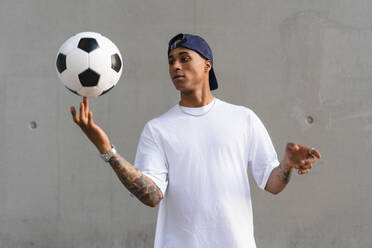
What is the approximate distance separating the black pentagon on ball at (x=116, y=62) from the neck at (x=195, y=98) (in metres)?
0.34

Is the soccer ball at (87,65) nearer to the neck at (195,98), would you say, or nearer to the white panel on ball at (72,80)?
the white panel on ball at (72,80)

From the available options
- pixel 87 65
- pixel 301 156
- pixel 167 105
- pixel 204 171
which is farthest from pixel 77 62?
pixel 167 105

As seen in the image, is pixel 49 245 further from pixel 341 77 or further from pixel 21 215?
pixel 341 77

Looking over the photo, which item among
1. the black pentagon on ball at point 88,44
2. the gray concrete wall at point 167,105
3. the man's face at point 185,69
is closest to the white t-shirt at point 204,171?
the man's face at point 185,69

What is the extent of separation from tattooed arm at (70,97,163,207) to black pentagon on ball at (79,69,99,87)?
0.22 metres

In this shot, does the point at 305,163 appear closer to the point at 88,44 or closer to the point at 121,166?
the point at 121,166

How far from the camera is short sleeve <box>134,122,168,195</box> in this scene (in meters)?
1.71

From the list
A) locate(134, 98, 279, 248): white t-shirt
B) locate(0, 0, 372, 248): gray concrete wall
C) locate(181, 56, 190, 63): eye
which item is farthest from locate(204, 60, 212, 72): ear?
locate(0, 0, 372, 248): gray concrete wall

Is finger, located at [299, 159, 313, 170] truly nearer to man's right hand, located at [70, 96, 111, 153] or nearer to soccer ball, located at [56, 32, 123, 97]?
man's right hand, located at [70, 96, 111, 153]

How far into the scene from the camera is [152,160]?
1.74m

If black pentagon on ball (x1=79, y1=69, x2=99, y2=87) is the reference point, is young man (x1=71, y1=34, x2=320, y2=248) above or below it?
below

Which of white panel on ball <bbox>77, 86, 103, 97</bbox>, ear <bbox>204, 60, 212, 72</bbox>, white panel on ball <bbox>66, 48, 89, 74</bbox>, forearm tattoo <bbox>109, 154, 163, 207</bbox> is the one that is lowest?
forearm tattoo <bbox>109, 154, 163, 207</bbox>

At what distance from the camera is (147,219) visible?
3281mm

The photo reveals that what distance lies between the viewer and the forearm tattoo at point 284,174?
171cm
